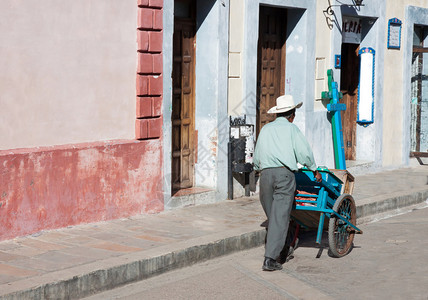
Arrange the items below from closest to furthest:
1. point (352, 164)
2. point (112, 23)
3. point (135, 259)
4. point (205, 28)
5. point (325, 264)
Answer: point (135, 259)
point (325, 264)
point (112, 23)
point (205, 28)
point (352, 164)

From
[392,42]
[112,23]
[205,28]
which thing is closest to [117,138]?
[112,23]

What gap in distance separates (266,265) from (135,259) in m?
1.32

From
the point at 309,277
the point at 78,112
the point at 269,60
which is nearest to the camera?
the point at 309,277

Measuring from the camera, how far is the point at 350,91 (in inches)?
648

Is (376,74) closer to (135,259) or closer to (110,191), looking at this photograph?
(110,191)

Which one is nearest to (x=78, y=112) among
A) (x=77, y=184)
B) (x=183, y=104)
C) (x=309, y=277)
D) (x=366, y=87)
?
(x=77, y=184)

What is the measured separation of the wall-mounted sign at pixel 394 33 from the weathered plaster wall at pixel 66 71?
293 inches

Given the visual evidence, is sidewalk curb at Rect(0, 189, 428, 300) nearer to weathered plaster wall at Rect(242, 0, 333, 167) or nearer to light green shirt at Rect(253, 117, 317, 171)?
light green shirt at Rect(253, 117, 317, 171)

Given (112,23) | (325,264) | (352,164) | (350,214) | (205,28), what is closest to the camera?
(325,264)

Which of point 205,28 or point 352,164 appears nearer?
point 205,28

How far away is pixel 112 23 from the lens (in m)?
10.0

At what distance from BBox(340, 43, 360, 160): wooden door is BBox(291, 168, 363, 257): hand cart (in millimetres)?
A: 7184

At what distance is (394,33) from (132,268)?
10340mm

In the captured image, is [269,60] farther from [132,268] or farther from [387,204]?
[132,268]
